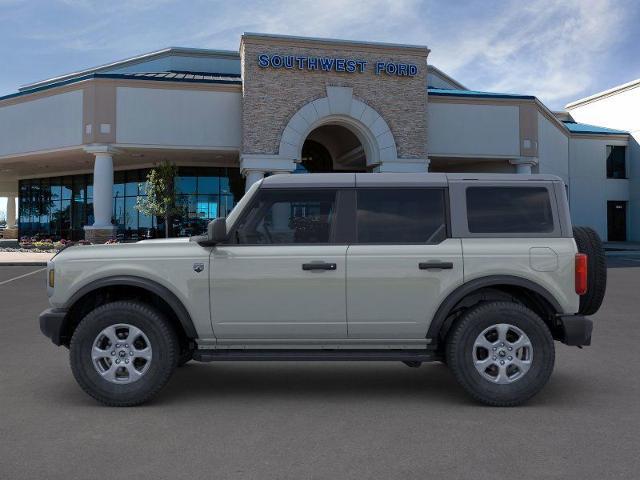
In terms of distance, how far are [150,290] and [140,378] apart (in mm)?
742

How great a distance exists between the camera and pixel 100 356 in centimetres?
506

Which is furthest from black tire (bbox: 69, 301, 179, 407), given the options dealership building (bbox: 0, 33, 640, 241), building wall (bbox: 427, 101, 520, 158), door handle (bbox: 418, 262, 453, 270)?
building wall (bbox: 427, 101, 520, 158)

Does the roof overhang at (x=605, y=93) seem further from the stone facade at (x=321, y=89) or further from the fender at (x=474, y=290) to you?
the fender at (x=474, y=290)

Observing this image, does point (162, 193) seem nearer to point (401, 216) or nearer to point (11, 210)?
point (401, 216)

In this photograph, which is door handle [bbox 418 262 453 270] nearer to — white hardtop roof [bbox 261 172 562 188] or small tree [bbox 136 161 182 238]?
white hardtop roof [bbox 261 172 562 188]

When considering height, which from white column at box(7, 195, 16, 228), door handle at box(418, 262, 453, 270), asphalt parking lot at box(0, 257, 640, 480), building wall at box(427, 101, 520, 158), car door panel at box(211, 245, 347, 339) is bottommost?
asphalt parking lot at box(0, 257, 640, 480)

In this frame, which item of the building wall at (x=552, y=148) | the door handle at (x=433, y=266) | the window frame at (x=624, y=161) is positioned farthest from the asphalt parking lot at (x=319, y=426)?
the window frame at (x=624, y=161)

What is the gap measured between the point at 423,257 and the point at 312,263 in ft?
3.12

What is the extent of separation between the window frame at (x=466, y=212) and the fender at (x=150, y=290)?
95.8 inches

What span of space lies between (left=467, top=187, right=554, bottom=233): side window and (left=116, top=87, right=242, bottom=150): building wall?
2387cm

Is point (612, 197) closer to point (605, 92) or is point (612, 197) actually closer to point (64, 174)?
point (605, 92)

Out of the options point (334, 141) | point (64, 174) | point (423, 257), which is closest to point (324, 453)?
point (423, 257)

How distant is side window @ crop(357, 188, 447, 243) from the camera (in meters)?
5.23

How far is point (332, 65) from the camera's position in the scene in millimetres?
26828
